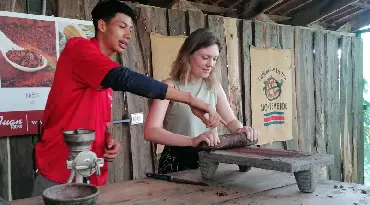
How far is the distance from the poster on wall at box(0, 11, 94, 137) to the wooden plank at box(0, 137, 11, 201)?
12 centimetres

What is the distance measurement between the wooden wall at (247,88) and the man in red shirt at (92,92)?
4.10 feet

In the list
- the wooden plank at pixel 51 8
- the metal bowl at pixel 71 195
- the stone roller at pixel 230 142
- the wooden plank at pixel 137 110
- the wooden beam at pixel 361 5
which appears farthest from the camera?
the wooden beam at pixel 361 5

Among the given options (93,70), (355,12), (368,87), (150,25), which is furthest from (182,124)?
(368,87)

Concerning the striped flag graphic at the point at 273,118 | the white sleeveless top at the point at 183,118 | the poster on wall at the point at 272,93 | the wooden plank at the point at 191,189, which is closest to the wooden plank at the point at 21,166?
the white sleeveless top at the point at 183,118

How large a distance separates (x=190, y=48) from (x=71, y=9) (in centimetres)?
159

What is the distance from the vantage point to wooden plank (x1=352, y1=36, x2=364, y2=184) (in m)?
7.47

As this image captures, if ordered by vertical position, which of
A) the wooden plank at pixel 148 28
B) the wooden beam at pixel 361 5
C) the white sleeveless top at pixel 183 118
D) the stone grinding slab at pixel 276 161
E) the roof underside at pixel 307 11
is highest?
the wooden beam at pixel 361 5

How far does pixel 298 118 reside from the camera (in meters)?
6.37

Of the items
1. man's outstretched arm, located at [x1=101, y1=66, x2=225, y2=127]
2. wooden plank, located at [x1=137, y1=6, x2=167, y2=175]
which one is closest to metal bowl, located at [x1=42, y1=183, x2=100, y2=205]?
man's outstretched arm, located at [x1=101, y1=66, x2=225, y2=127]

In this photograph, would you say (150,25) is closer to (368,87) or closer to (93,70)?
(93,70)

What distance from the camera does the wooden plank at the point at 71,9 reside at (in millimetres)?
3723

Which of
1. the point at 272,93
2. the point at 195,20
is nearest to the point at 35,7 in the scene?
the point at 195,20

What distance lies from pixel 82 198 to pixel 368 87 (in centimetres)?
1091

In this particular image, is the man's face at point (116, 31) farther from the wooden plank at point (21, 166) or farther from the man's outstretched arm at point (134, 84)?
the wooden plank at point (21, 166)
